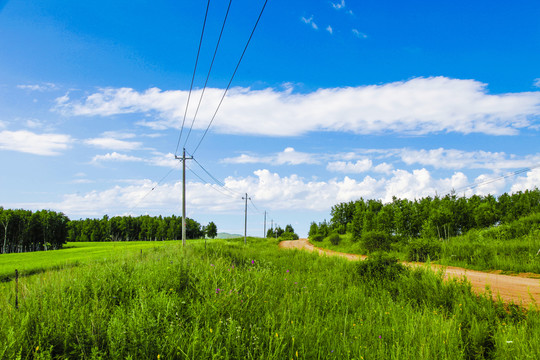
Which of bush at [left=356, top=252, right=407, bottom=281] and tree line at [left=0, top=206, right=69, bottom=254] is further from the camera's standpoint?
tree line at [left=0, top=206, right=69, bottom=254]

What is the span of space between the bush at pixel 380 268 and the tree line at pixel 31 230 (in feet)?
312

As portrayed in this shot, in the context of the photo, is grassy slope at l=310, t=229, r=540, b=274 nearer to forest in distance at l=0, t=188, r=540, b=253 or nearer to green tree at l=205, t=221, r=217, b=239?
forest in distance at l=0, t=188, r=540, b=253

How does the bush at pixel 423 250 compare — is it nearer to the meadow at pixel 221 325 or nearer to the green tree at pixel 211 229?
the meadow at pixel 221 325

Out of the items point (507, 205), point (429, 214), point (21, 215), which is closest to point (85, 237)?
point (21, 215)

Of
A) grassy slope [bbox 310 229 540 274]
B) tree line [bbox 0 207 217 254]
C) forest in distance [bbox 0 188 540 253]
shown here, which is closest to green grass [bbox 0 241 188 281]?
forest in distance [bbox 0 188 540 253]

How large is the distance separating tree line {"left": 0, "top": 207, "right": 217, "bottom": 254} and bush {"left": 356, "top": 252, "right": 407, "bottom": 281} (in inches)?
1363

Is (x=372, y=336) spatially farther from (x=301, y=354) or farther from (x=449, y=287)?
(x=449, y=287)

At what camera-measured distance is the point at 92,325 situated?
4629 mm

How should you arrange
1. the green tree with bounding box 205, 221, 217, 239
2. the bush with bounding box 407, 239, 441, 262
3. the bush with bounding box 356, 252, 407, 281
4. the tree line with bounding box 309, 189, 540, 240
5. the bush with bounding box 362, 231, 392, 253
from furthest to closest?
the green tree with bounding box 205, 221, 217, 239
the tree line with bounding box 309, 189, 540, 240
the bush with bounding box 362, 231, 392, 253
the bush with bounding box 407, 239, 441, 262
the bush with bounding box 356, 252, 407, 281

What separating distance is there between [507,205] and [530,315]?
161ft

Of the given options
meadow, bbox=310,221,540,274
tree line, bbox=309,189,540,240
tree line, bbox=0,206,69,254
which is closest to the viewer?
meadow, bbox=310,221,540,274

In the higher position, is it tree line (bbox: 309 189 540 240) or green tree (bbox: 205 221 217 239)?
tree line (bbox: 309 189 540 240)

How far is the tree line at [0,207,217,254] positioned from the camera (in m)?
85.3

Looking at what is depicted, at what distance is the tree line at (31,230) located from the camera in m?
84.3
